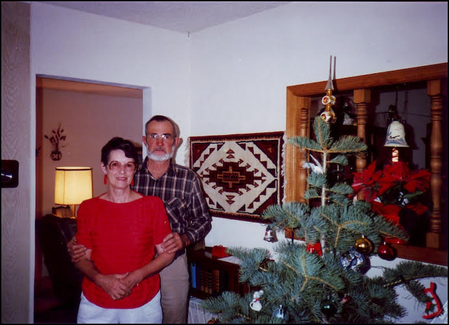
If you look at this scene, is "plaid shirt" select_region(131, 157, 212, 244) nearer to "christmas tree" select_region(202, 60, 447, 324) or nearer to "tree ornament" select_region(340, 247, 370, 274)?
"christmas tree" select_region(202, 60, 447, 324)

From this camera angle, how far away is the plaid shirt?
219 centimetres

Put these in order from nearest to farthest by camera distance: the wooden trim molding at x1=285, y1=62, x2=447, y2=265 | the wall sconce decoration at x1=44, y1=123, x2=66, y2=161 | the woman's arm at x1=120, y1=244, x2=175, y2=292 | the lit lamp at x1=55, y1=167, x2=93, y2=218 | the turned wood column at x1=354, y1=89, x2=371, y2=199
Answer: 1. the woman's arm at x1=120, y1=244, x2=175, y2=292
2. the wooden trim molding at x1=285, y1=62, x2=447, y2=265
3. the turned wood column at x1=354, y1=89, x2=371, y2=199
4. the lit lamp at x1=55, y1=167, x2=93, y2=218
5. the wall sconce decoration at x1=44, y1=123, x2=66, y2=161

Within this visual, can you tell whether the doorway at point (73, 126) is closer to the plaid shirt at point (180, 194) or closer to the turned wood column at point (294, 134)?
the plaid shirt at point (180, 194)

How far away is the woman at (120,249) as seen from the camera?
1.52m

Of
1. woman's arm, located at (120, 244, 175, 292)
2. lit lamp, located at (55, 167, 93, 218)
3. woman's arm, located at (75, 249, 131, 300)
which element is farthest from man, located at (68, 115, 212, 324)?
lit lamp, located at (55, 167, 93, 218)

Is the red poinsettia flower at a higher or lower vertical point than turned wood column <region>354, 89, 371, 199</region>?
lower

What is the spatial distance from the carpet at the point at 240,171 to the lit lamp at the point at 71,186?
4.46 ft

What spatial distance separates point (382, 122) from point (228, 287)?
3.24 meters

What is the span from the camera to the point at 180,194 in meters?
2.23

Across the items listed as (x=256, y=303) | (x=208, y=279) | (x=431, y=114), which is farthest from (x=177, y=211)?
(x=431, y=114)

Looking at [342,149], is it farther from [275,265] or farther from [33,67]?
[33,67]

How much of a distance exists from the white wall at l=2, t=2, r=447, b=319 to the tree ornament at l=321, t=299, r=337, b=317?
1073 mm

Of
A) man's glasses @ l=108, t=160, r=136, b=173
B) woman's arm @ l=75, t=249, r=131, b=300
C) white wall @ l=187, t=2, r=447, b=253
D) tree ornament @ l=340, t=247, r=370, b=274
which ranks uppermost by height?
white wall @ l=187, t=2, r=447, b=253

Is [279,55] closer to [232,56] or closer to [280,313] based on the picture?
[232,56]
